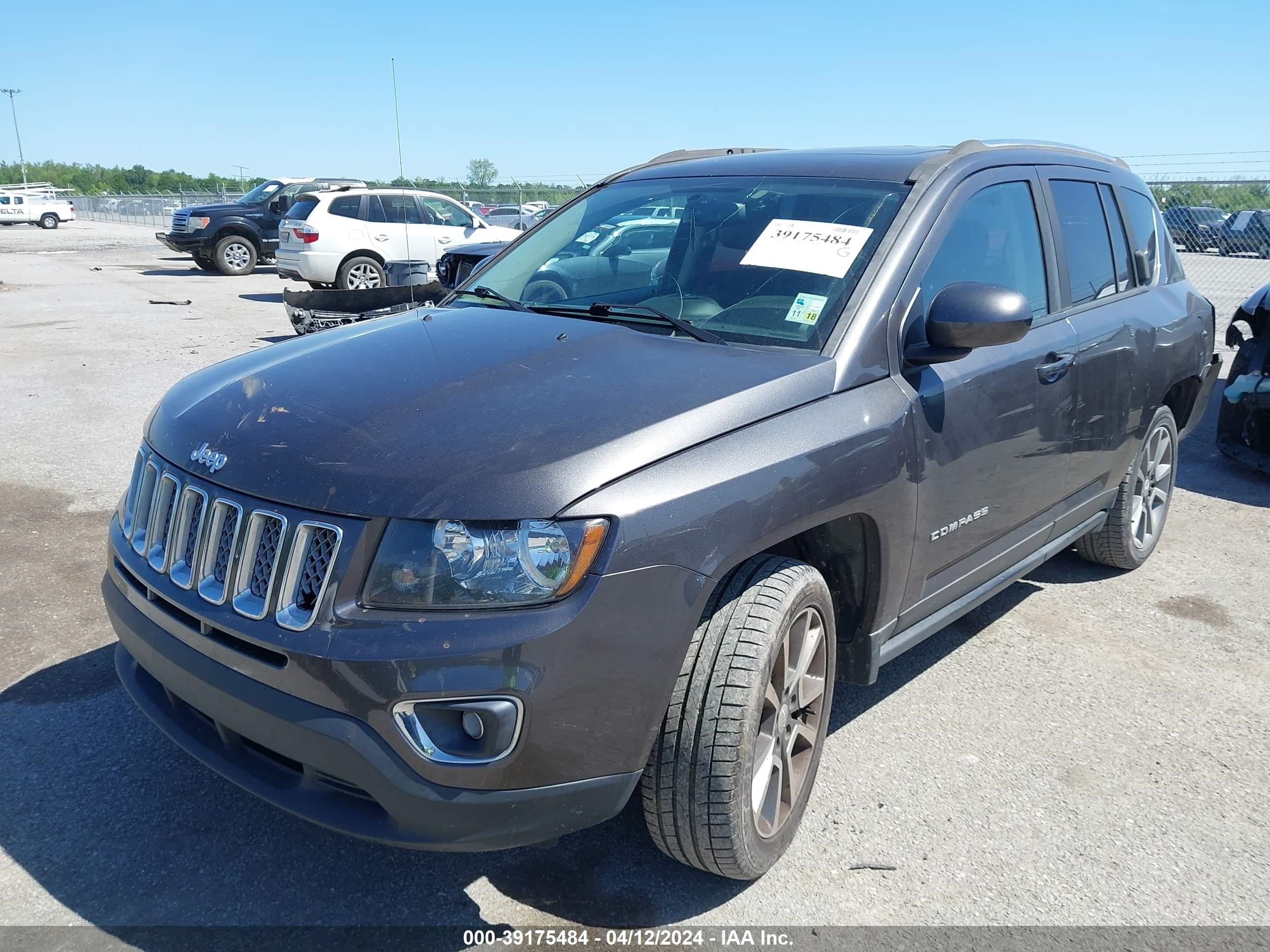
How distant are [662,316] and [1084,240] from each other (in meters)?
1.99

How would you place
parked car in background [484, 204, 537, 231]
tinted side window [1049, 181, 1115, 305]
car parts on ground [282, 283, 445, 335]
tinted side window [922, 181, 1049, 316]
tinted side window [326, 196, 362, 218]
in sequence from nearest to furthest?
tinted side window [922, 181, 1049, 316]
tinted side window [1049, 181, 1115, 305]
car parts on ground [282, 283, 445, 335]
tinted side window [326, 196, 362, 218]
parked car in background [484, 204, 537, 231]

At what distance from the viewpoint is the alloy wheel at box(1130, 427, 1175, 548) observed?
4723mm

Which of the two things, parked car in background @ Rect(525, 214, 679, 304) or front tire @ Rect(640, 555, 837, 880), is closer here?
front tire @ Rect(640, 555, 837, 880)

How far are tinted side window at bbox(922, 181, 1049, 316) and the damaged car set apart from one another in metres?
3.54

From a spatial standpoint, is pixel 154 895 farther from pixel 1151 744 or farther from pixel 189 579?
pixel 1151 744

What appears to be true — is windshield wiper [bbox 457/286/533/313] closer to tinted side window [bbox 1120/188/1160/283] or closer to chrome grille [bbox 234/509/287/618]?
chrome grille [bbox 234/509/287/618]

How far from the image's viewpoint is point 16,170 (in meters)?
106

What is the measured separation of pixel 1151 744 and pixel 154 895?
3073 mm

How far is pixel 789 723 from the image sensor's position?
274cm

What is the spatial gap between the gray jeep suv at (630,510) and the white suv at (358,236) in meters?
11.9

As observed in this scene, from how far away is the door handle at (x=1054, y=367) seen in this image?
3.45 meters

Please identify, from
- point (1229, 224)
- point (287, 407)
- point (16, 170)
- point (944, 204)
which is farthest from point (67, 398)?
point (16, 170)

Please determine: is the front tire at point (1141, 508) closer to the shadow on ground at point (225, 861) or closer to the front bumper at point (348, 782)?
the shadow on ground at point (225, 861)

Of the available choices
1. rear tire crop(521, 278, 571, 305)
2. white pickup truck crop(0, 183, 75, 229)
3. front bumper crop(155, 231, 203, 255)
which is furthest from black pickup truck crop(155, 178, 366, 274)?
white pickup truck crop(0, 183, 75, 229)
